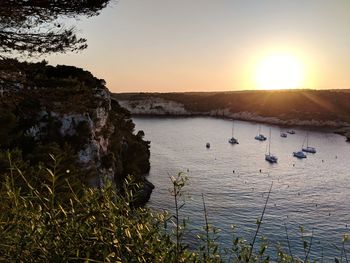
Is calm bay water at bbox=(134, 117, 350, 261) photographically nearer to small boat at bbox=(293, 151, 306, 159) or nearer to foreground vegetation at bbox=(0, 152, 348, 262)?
small boat at bbox=(293, 151, 306, 159)

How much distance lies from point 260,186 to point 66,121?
114 feet

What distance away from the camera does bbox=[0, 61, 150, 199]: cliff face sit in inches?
644

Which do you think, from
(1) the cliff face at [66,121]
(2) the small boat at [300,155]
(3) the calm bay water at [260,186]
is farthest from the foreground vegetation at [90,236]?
(2) the small boat at [300,155]

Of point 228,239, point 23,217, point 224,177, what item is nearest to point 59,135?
point 228,239

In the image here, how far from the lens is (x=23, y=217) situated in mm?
5195

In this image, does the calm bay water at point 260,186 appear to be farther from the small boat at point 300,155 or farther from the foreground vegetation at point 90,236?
the foreground vegetation at point 90,236

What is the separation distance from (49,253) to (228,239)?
3795 cm

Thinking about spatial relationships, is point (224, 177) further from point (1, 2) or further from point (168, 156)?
point (1, 2)

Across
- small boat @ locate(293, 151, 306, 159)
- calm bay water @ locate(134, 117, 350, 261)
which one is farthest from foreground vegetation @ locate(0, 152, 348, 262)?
small boat @ locate(293, 151, 306, 159)

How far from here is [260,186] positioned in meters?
67.4

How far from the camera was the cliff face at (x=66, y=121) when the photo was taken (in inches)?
644

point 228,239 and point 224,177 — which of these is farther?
point 224,177

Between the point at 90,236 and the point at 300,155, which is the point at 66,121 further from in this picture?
the point at 300,155

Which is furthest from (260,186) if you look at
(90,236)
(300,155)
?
(90,236)
